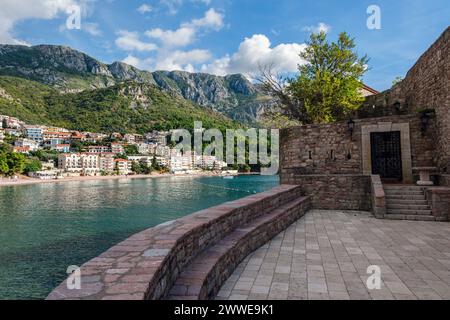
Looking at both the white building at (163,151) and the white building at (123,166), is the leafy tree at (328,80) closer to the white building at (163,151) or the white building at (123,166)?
the white building at (123,166)

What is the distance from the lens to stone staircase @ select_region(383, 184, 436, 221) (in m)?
7.91

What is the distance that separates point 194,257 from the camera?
11.4ft

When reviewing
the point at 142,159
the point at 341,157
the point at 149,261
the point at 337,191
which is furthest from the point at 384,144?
the point at 142,159

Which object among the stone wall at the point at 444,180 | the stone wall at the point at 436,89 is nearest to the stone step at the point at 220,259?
the stone wall at the point at 444,180

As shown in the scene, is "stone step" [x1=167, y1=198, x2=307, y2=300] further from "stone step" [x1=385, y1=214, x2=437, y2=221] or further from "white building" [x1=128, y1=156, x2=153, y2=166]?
"white building" [x1=128, y1=156, x2=153, y2=166]

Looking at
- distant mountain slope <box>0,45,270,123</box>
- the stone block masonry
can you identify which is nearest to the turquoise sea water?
the stone block masonry

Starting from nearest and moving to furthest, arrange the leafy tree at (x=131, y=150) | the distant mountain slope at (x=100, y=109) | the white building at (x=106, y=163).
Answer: the white building at (x=106, y=163) → the distant mountain slope at (x=100, y=109) → the leafy tree at (x=131, y=150)

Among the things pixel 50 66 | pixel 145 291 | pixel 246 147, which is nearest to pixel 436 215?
pixel 145 291

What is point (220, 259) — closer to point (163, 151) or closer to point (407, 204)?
point (407, 204)

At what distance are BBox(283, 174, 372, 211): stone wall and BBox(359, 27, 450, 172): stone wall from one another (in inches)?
111

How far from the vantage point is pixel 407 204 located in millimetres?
8422

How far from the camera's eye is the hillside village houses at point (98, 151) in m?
88.2

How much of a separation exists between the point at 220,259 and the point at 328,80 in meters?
15.2

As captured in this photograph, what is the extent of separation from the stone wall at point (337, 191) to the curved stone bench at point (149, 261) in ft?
21.7
